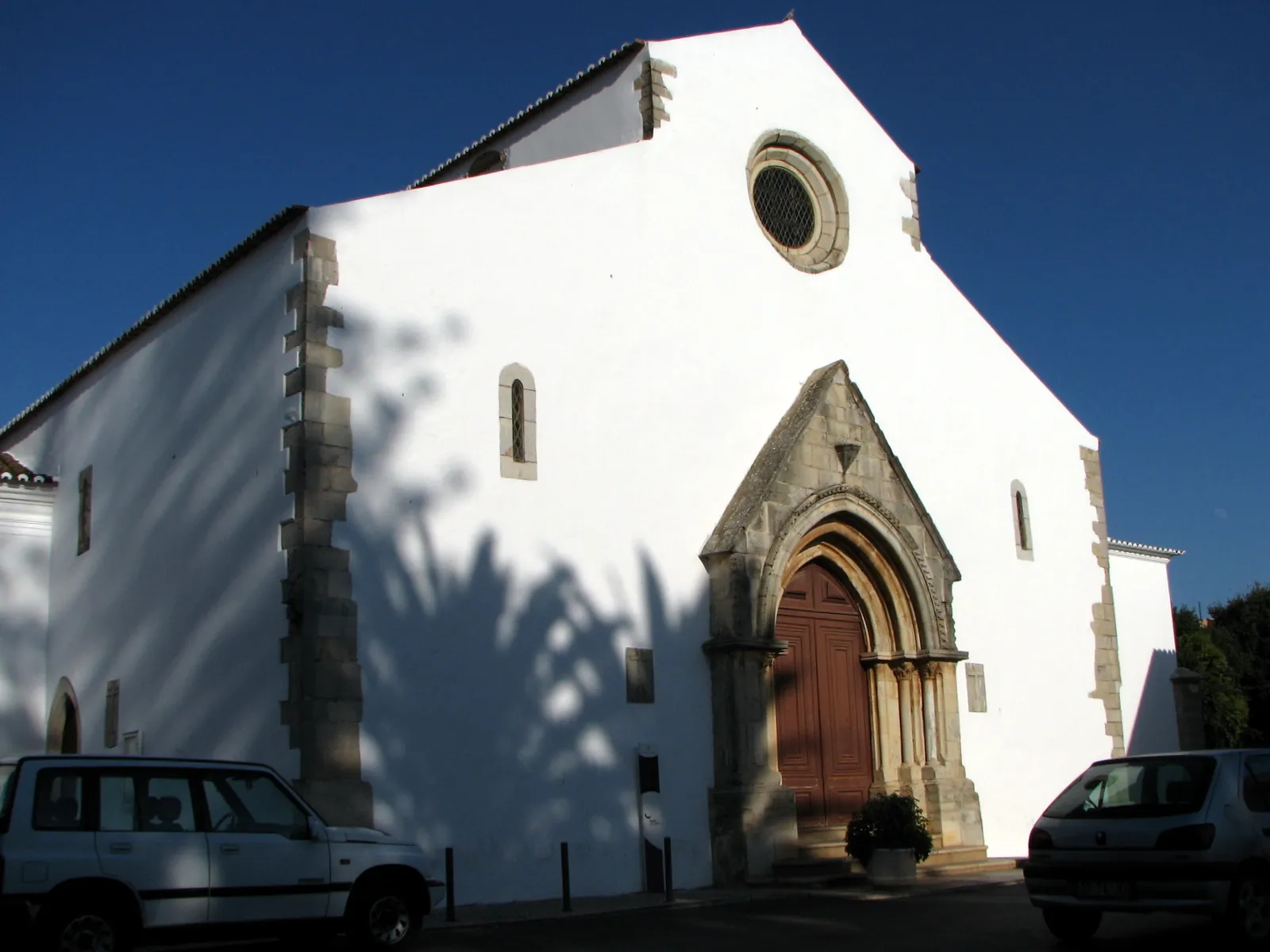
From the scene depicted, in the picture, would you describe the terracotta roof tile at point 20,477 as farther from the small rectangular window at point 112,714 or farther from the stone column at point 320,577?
the stone column at point 320,577

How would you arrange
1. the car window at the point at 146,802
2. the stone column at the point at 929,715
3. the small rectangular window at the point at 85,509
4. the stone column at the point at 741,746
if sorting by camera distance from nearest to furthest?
the car window at the point at 146,802
the stone column at the point at 741,746
the small rectangular window at the point at 85,509
the stone column at the point at 929,715

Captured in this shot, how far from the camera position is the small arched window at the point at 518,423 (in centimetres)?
1397

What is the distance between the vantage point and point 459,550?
524 inches

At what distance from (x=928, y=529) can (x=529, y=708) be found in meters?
6.65

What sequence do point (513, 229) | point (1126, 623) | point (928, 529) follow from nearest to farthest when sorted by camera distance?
point (513, 229) → point (928, 529) → point (1126, 623)

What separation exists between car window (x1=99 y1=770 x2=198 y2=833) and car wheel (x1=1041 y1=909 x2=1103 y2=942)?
20.0 feet

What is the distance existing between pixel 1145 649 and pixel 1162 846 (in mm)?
14965

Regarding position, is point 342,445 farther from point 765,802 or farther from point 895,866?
point 895,866

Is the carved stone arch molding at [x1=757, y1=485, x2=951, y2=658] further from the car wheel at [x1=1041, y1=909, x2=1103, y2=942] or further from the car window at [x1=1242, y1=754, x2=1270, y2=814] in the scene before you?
the car window at [x1=1242, y1=754, x2=1270, y2=814]

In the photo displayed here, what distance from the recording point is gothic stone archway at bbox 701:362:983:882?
1507cm

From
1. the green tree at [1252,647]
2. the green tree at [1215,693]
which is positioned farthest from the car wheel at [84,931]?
the green tree at [1252,647]

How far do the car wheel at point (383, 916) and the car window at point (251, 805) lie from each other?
2.21 feet

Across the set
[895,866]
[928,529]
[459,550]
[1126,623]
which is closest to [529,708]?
[459,550]

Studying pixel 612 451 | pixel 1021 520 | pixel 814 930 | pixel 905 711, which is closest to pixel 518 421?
pixel 612 451
